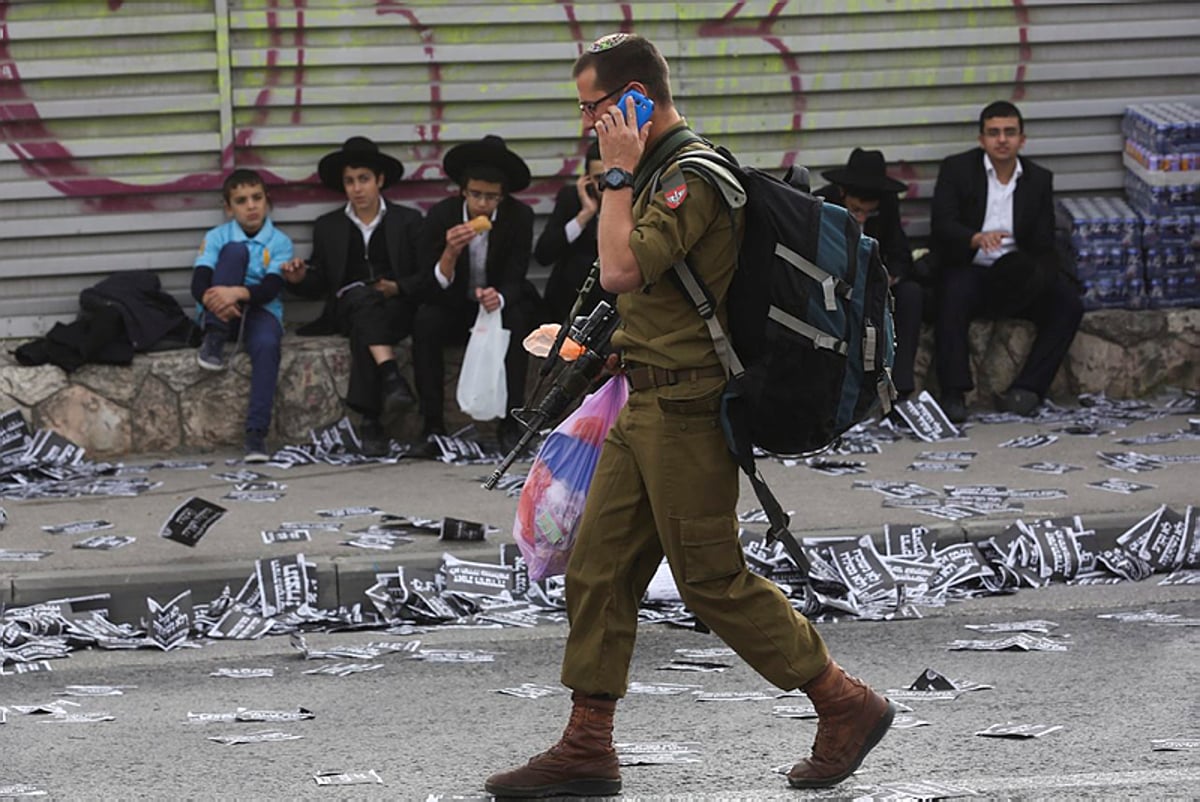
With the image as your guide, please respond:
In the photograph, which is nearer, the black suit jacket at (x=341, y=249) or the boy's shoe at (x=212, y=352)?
the boy's shoe at (x=212, y=352)

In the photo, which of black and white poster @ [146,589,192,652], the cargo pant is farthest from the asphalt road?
the cargo pant

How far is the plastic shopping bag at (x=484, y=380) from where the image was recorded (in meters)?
10.8

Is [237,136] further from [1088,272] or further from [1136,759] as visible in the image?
[1136,759]

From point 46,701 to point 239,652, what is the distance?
3.25 ft

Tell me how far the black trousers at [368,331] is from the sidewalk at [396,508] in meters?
0.39

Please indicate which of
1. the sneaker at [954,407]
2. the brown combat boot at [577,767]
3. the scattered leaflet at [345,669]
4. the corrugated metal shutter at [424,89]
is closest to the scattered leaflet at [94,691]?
the scattered leaflet at [345,669]

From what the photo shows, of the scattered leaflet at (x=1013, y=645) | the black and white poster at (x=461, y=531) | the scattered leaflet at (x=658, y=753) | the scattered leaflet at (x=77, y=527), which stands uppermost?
the black and white poster at (x=461, y=531)

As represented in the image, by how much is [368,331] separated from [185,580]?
3.05 m

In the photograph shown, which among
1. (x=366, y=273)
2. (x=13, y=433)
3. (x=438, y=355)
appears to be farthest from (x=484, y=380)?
(x=13, y=433)

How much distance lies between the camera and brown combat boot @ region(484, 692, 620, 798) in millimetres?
5297

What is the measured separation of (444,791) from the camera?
212 inches

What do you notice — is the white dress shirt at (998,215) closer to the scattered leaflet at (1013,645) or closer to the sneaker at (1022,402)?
the sneaker at (1022,402)

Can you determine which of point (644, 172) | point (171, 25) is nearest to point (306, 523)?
point (171, 25)

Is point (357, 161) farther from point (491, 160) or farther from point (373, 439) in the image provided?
point (373, 439)
